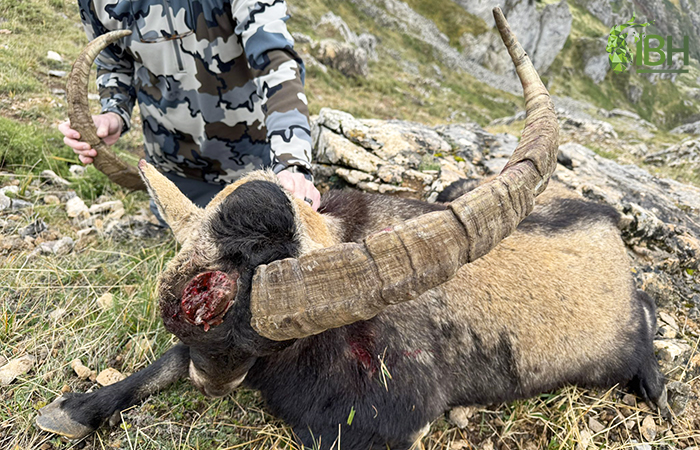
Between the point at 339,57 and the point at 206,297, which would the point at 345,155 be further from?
the point at 339,57

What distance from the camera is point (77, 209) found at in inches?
206

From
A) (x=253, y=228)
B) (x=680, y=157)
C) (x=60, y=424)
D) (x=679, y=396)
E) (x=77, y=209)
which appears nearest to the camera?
(x=253, y=228)

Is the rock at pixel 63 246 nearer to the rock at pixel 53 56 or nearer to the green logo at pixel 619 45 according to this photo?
the rock at pixel 53 56

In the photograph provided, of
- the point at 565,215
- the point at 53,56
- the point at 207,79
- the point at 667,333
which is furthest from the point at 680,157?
the point at 53,56

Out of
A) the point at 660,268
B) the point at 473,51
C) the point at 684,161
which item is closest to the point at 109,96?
the point at 660,268

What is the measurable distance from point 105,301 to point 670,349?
5884 mm

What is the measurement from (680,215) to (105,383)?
7888 mm

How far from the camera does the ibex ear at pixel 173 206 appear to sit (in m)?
2.45

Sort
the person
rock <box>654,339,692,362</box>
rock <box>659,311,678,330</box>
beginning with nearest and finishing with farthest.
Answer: the person < rock <box>654,339,692,362</box> < rock <box>659,311,678,330</box>

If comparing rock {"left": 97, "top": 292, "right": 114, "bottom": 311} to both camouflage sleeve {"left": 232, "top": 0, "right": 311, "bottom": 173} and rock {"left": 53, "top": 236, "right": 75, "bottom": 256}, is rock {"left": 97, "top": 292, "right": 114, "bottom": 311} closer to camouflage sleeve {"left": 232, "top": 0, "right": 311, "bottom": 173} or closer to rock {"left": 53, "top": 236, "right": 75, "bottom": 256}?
rock {"left": 53, "top": 236, "right": 75, "bottom": 256}

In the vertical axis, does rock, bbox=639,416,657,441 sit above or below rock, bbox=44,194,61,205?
below

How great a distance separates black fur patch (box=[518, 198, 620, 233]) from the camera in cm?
374

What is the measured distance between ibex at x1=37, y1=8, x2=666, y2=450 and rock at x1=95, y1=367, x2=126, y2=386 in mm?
288

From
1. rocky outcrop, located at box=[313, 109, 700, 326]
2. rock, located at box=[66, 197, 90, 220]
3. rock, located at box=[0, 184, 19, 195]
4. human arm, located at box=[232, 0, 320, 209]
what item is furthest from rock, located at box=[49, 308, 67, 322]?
rocky outcrop, located at box=[313, 109, 700, 326]
